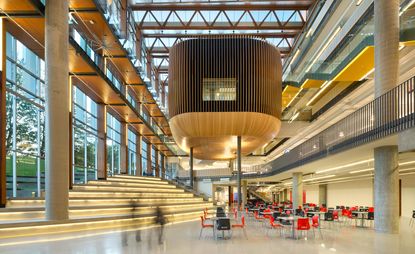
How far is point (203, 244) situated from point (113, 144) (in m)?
20.1

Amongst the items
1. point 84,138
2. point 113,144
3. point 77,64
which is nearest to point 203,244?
point 77,64

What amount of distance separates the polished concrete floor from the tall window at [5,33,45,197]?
12.5 feet

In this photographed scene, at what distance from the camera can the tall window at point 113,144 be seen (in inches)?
1162

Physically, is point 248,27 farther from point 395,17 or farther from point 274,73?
point 395,17

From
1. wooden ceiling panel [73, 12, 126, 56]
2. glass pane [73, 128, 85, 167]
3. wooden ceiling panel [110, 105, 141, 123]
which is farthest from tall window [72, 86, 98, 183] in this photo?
wooden ceiling panel [73, 12, 126, 56]

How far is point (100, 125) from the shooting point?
24656mm

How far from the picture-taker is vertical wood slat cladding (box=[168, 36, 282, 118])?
81.5 ft

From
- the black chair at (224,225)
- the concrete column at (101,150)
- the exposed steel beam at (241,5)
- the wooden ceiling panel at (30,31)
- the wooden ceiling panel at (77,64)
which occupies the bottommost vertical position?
the black chair at (224,225)

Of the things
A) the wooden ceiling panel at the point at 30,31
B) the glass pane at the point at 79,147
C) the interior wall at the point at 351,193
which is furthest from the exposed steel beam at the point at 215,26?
the wooden ceiling panel at the point at 30,31

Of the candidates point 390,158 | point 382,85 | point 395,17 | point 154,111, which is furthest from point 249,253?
point 154,111

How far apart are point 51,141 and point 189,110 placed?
12.8 meters

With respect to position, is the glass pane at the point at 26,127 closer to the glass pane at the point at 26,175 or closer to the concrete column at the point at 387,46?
the glass pane at the point at 26,175

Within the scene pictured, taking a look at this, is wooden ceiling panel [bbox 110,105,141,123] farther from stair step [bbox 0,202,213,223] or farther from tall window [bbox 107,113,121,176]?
stair step [bbox 0,202,213,223]

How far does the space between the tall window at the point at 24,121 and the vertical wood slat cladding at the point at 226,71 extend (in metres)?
9.96
